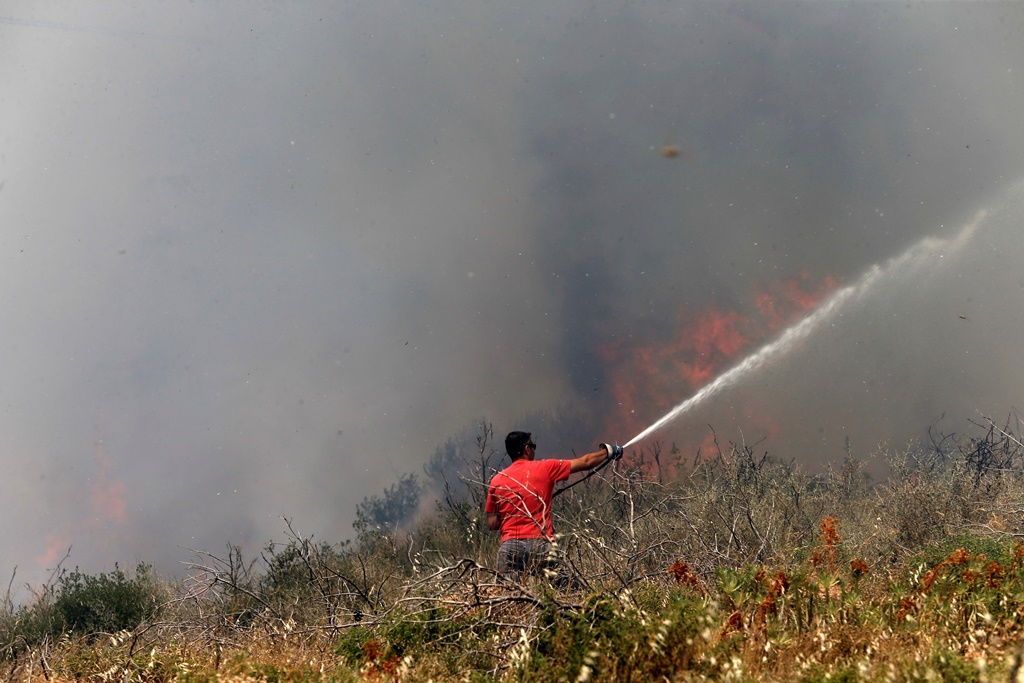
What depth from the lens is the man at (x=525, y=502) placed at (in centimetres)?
671

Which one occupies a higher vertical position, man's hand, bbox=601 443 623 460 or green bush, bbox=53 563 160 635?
man's hand, bbox=601 443 623 460

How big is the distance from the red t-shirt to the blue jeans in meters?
0.07

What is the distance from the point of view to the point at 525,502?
6.75 meters

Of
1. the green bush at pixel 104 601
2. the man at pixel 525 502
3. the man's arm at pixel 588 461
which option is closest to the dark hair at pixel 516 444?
the man at pixel 525 502

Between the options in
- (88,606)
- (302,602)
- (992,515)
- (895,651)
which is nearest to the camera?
(895,651)

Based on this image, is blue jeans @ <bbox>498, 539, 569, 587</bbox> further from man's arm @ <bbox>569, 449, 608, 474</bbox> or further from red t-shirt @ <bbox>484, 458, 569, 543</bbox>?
man's arm @ <bbox>569, 449, 608, 474</bbox>

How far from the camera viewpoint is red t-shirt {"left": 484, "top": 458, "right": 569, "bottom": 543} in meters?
6.82

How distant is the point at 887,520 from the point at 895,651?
24.4 feet

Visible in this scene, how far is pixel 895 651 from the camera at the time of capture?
448 cm

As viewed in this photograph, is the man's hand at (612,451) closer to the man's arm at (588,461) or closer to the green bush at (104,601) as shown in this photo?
the man's arm at (588,461)

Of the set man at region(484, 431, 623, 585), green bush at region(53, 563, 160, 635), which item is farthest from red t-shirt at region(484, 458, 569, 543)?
green bush at region(53, 563, 160, 635)

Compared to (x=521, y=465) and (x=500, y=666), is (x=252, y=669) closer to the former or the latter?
(x=500, y=666)

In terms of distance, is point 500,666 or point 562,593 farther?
point 562,593

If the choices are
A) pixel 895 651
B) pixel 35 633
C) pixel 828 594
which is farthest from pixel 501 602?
pixel 35 633
